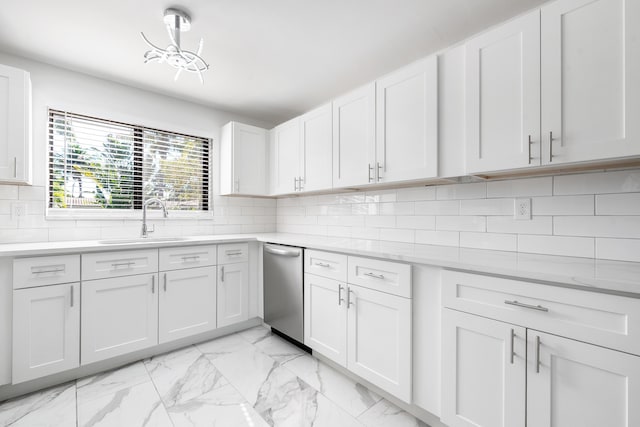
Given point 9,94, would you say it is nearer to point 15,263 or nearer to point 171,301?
point 15,263

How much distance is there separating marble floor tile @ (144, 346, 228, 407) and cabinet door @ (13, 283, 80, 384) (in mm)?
525

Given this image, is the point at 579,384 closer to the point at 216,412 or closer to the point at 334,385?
the point at 334,385

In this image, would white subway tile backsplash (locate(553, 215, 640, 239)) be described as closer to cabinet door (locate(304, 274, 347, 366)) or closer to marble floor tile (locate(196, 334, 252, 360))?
cabinet door (locate(304, 274, 347, 366))

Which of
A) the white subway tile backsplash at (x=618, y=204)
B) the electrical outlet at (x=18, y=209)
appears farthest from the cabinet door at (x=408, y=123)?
the electrical outlet at (x=18, y=209)

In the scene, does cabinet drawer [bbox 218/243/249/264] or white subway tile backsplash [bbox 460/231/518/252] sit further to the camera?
cabinet drawer [bbox 218/243/249/264]

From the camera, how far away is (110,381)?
1922 mm

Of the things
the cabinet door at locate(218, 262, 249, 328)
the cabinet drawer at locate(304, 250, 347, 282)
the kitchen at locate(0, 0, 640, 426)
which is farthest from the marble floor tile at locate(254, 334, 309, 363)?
the cabinet drawer at locate(304, 250, 347, 282)

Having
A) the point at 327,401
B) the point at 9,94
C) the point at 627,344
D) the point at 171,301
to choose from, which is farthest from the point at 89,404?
the point at 627,344

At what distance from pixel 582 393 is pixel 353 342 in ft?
3.71

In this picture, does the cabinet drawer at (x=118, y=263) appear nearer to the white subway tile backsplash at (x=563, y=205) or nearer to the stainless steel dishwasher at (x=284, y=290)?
the stainless steel dishwasher at (x=284, y=290)

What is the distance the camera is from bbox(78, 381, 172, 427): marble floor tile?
1.53 meters

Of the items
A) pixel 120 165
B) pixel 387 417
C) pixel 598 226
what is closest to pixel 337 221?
pixel 387 417

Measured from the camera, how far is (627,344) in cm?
93

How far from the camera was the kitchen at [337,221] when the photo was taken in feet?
3.82
